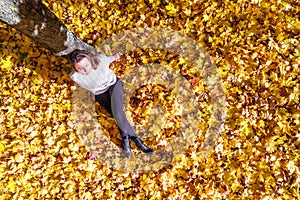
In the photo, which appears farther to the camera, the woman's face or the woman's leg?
the woman's leg

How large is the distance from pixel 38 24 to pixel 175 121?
2.33m

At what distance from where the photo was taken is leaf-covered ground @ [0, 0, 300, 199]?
14.4ft

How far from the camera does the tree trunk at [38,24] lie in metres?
3.58

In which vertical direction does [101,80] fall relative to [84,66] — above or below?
below

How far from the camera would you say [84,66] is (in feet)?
12.6

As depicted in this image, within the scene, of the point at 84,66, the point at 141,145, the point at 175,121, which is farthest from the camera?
the point at 175,121

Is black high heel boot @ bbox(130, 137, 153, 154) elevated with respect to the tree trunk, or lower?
lower

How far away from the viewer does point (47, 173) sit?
473 centimetres

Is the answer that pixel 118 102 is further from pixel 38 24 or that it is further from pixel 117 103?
pixel 38 24

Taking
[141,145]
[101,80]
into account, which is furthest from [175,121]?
[101,80]

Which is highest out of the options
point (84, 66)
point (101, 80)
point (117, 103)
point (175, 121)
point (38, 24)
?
point (38, 24)

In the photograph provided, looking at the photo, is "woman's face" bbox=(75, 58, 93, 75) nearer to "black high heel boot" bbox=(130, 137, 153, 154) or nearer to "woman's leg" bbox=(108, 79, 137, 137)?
"woman's leg" bbox=(108, 79, 137, 137)

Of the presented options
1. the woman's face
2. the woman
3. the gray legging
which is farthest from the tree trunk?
the gray legging

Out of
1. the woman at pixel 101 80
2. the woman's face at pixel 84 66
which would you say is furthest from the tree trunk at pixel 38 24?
the woman's face at pixel 84 66
